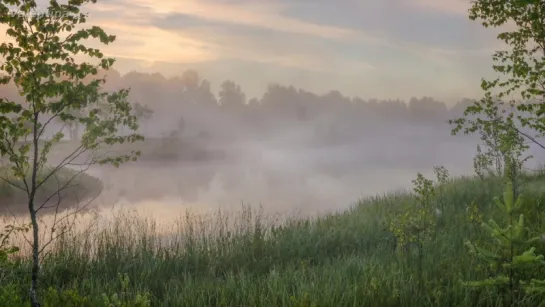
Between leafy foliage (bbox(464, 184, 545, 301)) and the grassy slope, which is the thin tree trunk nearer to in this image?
the grassy slope

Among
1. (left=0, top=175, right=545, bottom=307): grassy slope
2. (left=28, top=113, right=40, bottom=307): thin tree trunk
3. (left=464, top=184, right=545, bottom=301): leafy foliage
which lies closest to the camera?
(left=464, top=184, right=545, bottom=301): leafy foliage

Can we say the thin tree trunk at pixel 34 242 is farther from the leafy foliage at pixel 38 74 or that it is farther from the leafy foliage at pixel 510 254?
the leafy foliage at pixel 510 254

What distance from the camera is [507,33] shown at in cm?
1172

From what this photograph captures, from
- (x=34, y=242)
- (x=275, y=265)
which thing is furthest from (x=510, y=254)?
(x=34, y=242)

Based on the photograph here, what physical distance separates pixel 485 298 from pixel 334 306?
188cm

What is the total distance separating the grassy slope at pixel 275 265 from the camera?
6.05 meters

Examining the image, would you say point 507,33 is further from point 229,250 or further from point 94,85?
point 94,85

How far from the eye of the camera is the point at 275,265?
958 cm

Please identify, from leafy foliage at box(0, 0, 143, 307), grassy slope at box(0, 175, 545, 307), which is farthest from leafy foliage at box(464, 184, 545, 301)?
leafy foliage at box(0, 0, 143, 307)

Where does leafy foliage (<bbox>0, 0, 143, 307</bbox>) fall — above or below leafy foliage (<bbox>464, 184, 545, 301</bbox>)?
above

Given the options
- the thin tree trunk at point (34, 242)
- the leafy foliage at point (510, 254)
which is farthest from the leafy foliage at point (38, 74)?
the leafy foliage at point (510, 254)

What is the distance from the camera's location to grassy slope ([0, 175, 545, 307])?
19.9ft

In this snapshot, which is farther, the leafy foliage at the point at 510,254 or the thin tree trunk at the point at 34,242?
the thin tree trunk at the point at 34,242

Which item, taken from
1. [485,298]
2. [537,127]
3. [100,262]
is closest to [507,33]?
[537,127]
